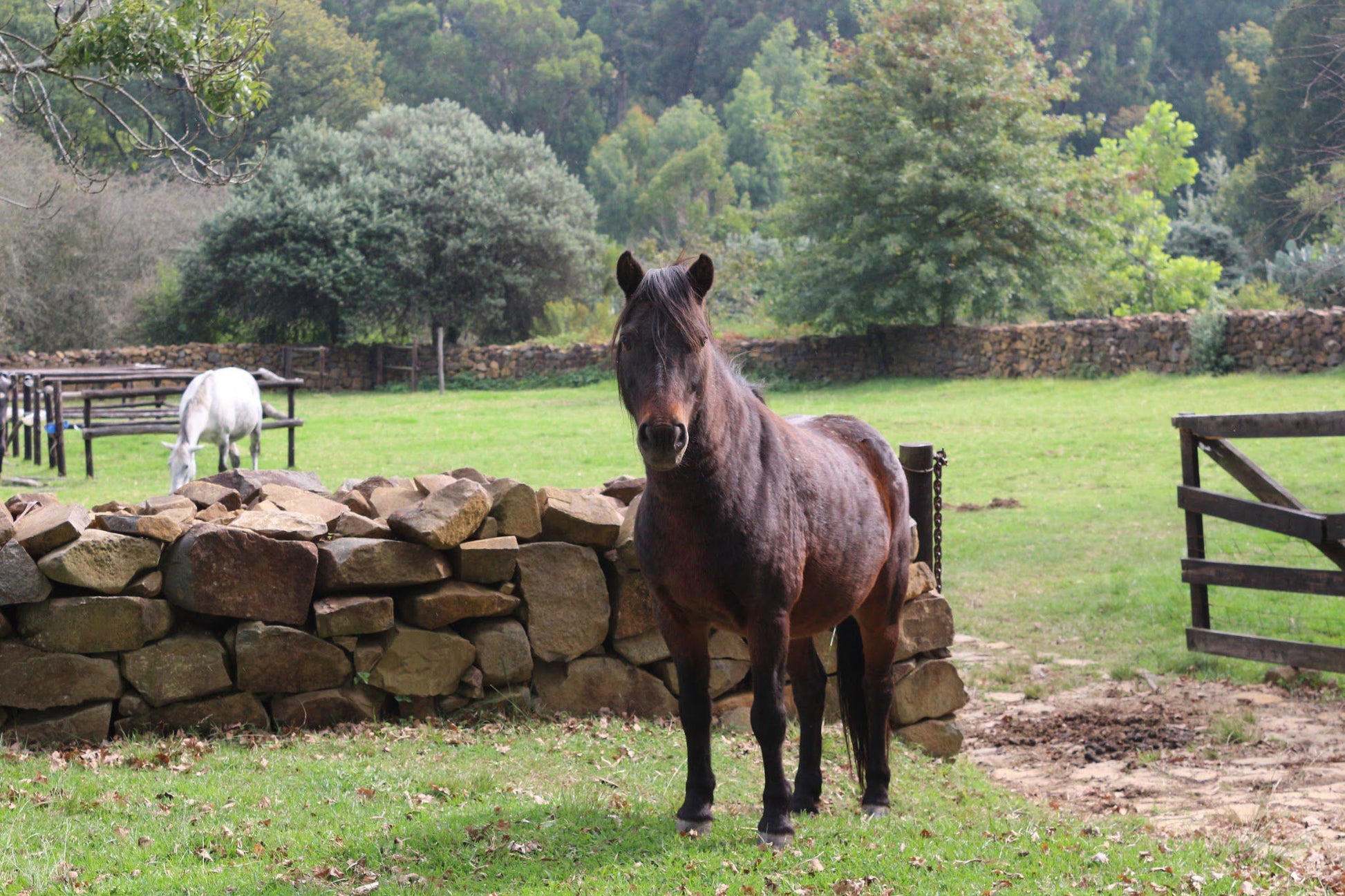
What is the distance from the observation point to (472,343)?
1575 inches

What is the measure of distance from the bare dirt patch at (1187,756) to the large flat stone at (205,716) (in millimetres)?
3814

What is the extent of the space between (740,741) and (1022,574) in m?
5.51

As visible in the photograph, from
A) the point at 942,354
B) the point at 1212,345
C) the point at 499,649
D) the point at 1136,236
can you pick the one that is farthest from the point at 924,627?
the point at 1136,236

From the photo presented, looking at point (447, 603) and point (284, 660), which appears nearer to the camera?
point (284, 660)

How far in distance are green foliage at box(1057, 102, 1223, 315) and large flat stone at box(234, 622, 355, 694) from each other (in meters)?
27.3

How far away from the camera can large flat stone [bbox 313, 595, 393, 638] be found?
18.1 ft

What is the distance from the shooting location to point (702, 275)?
3.73 meters

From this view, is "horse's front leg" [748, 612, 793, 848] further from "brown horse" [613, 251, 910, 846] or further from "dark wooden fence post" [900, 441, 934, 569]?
"dark wooden fence post" [900, 441, 934, 569]

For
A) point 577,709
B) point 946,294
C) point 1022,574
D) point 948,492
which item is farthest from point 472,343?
point 577,709

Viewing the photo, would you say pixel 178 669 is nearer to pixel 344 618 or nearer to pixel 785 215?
pixel 344 618

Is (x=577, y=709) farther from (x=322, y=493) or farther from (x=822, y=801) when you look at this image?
(x=322, y=493)

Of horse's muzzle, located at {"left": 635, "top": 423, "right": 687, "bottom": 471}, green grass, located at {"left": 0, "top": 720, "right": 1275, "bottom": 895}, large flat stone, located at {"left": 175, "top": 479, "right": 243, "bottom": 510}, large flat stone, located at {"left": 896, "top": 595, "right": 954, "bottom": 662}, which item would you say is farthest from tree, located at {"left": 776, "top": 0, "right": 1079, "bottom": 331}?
horse's muzzle, located at {"left": 635, "top": 423, "right": 687, "bottom": 471}

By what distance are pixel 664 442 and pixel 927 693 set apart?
3372 mm

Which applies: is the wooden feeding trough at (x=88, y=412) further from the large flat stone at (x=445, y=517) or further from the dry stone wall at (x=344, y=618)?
the large flat stone at (x=445, y=517)
